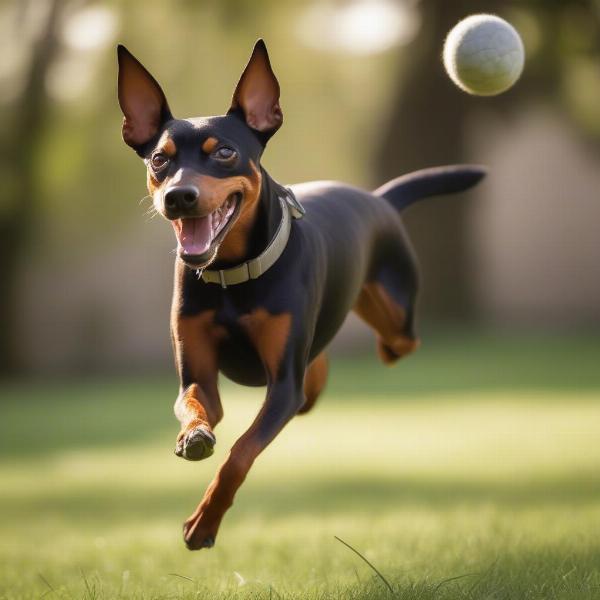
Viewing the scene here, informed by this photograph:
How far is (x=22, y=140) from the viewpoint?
15.3 meters

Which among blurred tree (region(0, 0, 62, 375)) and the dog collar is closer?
the dog collar

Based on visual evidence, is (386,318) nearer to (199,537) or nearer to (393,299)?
(393,299)

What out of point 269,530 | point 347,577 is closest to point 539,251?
point 269,530

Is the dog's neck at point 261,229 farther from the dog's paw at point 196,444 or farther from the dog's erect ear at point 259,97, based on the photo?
the dog's paw at point 196,444

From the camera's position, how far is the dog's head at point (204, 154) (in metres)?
3.60

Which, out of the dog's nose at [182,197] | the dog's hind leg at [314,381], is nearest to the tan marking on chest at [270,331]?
the dog's nose at [182,197]

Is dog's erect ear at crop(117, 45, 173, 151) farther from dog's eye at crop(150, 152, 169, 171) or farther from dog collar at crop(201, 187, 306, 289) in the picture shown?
dog collar at crop(201, 187, 306, 289)

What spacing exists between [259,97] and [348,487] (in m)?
5.87

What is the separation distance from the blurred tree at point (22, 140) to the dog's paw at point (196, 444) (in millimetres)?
12193

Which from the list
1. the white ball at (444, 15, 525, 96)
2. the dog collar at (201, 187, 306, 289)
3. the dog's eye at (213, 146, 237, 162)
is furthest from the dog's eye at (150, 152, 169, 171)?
the white ball at (444, 15, 525, 96)

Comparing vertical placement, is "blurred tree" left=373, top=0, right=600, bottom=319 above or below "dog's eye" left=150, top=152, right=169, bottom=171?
below

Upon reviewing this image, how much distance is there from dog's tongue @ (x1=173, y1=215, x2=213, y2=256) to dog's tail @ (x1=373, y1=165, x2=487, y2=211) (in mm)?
1993

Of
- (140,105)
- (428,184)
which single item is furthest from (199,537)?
(428,184)

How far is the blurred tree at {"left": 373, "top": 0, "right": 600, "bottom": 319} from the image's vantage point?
57.6ft
